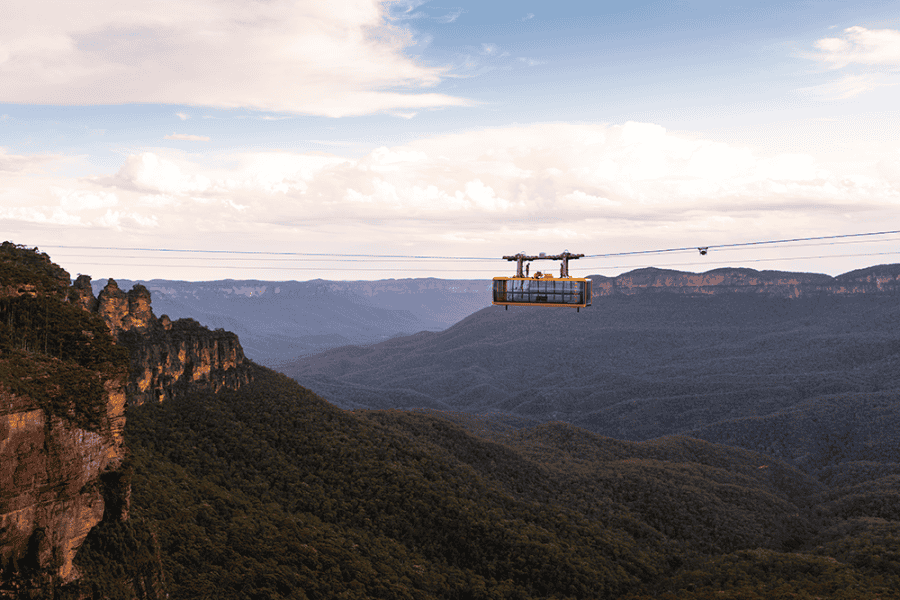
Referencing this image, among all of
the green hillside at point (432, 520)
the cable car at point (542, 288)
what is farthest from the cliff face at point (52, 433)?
the cable car at point (542, 288)

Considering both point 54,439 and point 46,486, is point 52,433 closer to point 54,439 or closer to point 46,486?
point 54,439

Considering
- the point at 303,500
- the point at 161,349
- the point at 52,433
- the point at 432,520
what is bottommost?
the point at 432,520

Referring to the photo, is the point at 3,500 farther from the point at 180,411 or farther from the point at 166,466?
the point at 180,411

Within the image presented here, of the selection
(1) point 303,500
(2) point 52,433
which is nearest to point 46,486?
(2) point 52,433

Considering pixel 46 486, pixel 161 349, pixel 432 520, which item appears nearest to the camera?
pixel 46 486

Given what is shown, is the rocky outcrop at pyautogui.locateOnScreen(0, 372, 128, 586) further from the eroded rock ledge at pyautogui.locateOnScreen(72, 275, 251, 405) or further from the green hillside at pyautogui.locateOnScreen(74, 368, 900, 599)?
the eroded rock ledge at pyautogui.locateOnScreen(72, 275, 251, 405)

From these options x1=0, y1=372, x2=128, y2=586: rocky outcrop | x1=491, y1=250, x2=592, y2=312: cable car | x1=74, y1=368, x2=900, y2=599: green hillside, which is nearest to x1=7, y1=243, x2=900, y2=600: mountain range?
x1=0, y1=372, x2=128, y2=586: rocky outcrop

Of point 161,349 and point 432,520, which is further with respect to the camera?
point 161,349
